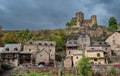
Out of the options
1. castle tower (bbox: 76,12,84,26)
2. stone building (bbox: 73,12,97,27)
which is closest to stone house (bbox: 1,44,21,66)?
stone building (bbox: 73,12,97,27)

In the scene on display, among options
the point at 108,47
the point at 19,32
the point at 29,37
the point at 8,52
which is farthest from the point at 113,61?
the point at 19,32

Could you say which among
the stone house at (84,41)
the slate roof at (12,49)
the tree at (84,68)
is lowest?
the tree at (84,68)

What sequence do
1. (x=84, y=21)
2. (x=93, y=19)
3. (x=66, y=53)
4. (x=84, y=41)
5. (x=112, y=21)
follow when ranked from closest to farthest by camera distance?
(x=66, y=53) → (x=84, y=41) → (x=112, y=21) → (x=93, y=19) → (x=84, y=21)

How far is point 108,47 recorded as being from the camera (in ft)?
220

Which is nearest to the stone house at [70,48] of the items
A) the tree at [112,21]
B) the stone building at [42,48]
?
the stone building at [42,48]

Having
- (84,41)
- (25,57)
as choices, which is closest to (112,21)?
(84,41)

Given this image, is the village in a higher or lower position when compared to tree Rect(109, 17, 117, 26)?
lower

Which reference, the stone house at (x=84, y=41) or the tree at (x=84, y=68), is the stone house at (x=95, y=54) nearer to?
the stone house at (x=84, y=41)

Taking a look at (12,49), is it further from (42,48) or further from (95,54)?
(95,54)

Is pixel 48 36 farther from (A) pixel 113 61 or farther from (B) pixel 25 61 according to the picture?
(A) pixel 113 61

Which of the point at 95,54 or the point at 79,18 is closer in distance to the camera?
the point at 95,54

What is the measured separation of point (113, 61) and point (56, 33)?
2999cm

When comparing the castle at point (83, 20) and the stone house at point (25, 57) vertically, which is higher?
the castle at point (83, 20)

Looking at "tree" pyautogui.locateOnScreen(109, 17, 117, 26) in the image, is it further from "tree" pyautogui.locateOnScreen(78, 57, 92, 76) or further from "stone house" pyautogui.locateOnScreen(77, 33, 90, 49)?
"tree" pyautogui.locateOnScreen(78, 57, 92, 76)
